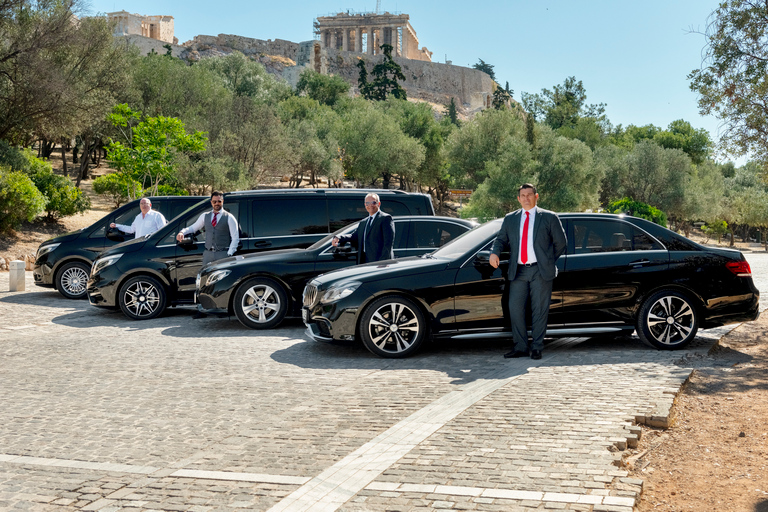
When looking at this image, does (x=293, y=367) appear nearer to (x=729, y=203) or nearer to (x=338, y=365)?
(x=338, y=365)

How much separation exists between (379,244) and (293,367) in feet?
8.61

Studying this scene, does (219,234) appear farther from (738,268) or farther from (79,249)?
(738,268)

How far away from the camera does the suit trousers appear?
791 cm

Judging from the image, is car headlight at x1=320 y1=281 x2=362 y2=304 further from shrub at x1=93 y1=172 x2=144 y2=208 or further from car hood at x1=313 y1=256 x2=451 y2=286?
shrub at x1=93 y1=172 x2=144 y2=208

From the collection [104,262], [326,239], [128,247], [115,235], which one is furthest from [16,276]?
[326,239]

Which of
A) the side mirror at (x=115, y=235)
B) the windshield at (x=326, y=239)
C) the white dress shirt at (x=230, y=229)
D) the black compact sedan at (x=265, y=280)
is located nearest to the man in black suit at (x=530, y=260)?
the black compact sedan at (x=265, y=280)

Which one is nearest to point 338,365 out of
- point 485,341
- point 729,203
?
point 485,341

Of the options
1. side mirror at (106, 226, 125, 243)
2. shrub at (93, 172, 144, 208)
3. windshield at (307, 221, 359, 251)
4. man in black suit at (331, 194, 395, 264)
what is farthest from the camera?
shrub at (93, 172, 144, 208)

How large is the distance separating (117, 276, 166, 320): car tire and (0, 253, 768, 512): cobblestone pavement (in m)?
2.47

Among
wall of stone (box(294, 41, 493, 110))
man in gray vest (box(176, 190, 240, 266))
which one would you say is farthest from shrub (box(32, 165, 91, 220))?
wall of stone (box(294, 41, 493, 110))

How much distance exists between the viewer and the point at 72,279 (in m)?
14.5

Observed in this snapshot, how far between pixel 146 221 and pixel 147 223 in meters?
0.04

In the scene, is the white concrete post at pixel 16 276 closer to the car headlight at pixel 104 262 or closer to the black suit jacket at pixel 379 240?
the car headlight at pixel 104 262

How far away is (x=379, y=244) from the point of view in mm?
9898
